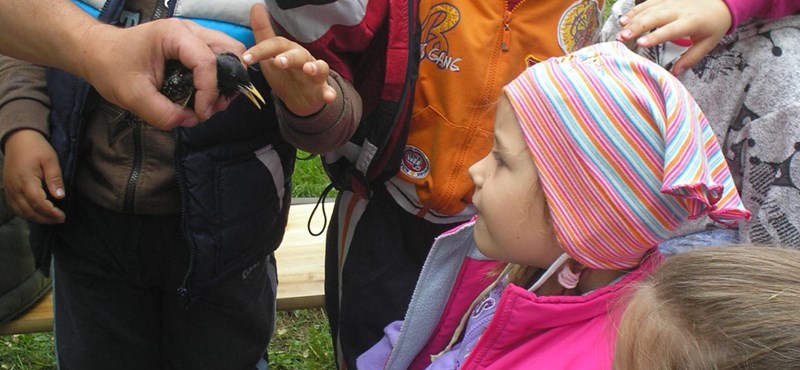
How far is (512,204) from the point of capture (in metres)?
1.44

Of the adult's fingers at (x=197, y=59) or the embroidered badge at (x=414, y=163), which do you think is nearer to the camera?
the adult's fingers at (x=197, y=59)

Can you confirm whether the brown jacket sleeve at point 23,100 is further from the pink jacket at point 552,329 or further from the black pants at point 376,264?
the pink jacket at point 552,329

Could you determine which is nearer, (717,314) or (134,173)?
(717,314)

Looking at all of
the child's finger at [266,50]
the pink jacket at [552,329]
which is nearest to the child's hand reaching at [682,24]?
the pink jacket at [552,329]

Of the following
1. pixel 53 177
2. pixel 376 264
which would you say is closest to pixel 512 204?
pixel 376 264

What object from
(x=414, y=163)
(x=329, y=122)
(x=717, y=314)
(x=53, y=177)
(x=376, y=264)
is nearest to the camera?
(x=717, y=314)

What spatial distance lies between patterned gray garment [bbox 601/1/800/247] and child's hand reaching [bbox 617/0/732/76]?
10 centimetres

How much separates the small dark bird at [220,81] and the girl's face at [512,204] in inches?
18.6

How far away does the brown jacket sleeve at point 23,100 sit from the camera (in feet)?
6.46

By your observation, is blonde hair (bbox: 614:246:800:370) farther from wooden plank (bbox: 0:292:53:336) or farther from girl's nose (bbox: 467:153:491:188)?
wooden plank (bbox: 0:292:53:336)

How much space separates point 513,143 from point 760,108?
549 millimetres

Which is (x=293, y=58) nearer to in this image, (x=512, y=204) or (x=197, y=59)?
(x=197, y=59)

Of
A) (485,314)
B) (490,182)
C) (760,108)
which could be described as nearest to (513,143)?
(490,182)

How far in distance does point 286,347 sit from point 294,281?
59 cm
